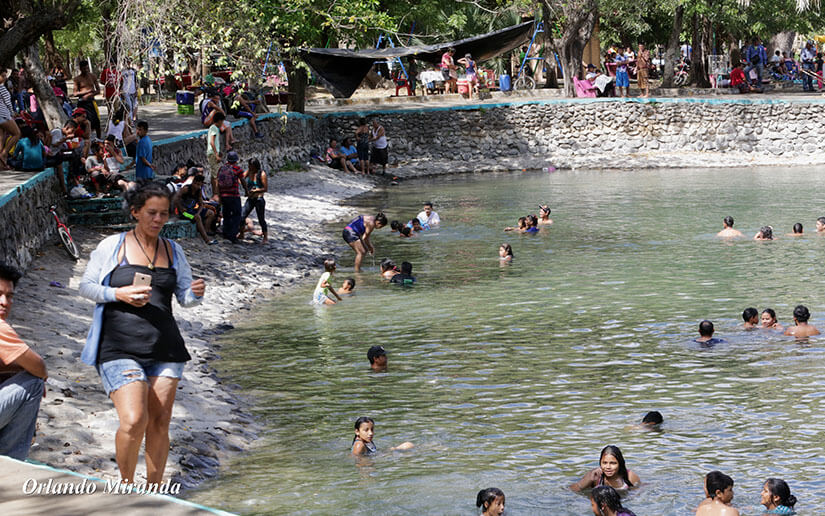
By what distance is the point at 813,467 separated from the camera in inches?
397

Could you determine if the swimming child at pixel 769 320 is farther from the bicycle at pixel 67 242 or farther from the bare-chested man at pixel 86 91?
the bare-chested man at pixel 86 91

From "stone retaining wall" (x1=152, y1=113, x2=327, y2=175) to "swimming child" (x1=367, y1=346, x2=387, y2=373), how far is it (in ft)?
34.9

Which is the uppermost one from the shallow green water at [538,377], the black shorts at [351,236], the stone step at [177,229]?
the stone step at [177,229]

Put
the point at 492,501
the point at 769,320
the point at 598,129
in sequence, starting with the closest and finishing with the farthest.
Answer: the point at 492,501 → the point at 769,320 → the point at 598,129

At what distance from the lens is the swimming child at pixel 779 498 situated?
9016mm

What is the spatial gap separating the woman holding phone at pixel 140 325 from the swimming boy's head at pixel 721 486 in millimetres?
4703

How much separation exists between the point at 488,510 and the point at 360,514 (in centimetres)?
112

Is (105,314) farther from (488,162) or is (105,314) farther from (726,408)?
(488,162)

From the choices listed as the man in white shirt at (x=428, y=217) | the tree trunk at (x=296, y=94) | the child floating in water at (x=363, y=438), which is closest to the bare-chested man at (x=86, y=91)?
the man in white shirt at (x=428, y=217)

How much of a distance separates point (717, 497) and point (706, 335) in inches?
227

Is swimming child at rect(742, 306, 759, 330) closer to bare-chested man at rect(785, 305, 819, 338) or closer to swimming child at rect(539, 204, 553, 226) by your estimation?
bare-chested man at rect(785, 305, 819, 338)

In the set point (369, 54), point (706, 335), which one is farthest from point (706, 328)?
point (369, 54)

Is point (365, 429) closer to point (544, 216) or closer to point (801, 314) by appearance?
point (801, 314)

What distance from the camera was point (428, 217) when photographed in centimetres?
2600
